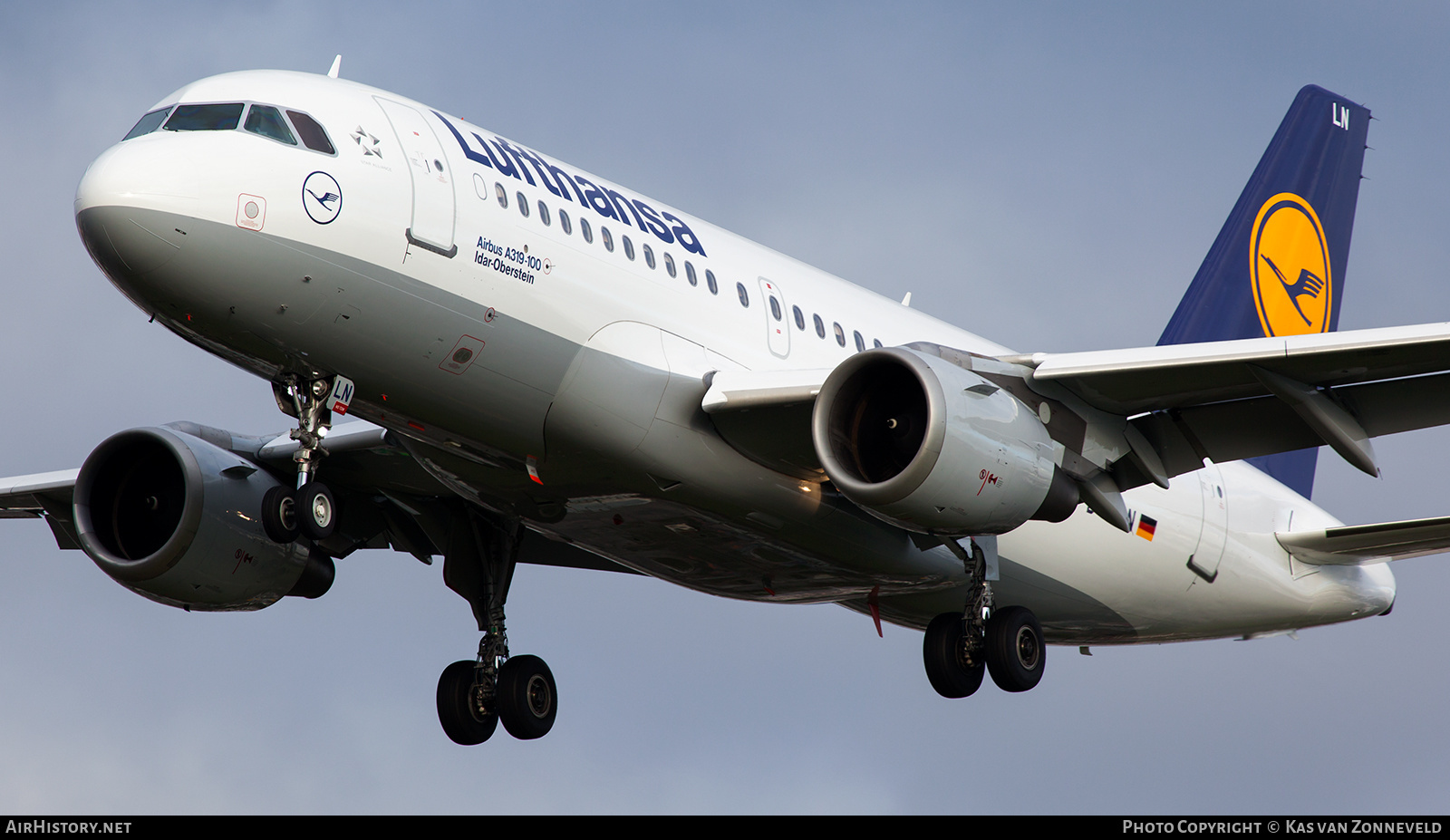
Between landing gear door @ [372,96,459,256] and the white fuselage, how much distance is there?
0.02 m

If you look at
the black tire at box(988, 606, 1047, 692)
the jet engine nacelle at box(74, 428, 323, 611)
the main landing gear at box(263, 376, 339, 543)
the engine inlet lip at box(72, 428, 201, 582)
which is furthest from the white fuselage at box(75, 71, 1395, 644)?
the engine inlet lip at box(72, 428, 201, 582)

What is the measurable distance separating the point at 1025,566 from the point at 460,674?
802 centimetres

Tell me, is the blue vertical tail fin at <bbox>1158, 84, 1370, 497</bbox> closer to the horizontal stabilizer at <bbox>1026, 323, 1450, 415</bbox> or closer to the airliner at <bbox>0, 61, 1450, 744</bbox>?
the airliner at <bbox>0, 61, 1450, 744</bbox>

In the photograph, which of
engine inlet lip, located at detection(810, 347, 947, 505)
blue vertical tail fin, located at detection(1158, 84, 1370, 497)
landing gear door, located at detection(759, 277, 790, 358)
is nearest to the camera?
engine inlet lip, located at detection(810, 347, 947, 505)

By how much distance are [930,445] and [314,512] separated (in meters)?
6.20

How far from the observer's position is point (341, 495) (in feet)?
74.5

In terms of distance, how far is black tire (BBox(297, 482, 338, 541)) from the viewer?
604 inches

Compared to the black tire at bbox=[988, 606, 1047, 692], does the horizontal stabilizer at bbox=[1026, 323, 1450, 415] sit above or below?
above

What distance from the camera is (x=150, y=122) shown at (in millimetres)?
15750

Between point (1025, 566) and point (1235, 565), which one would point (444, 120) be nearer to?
point (1025, 566)

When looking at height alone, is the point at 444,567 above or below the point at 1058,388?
below

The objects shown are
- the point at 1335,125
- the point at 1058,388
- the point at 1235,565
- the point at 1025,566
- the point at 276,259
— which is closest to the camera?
the point at 276,259

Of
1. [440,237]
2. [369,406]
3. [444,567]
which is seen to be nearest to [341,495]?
→ [444,567]

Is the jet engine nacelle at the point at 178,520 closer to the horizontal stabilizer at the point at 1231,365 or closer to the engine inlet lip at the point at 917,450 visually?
the engine inlet lip at the point at 917,450
